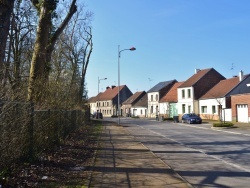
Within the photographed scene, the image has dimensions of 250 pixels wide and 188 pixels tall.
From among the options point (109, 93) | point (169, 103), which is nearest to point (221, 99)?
point (169, 103)

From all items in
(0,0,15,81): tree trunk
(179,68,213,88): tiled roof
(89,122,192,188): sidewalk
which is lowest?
(89,122,192,188): sidewalk

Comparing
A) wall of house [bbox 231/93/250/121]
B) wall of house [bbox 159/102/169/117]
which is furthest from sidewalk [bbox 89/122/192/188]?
wall of house [bbox 159/102/169/117]

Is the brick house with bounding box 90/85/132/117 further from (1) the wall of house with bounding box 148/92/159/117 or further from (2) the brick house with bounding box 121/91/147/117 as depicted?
(1) the wall of house with bounding box 148/92/159/117

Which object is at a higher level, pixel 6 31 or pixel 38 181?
pixel 6 31

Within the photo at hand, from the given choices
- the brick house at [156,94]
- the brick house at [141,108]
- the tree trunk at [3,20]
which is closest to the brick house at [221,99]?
the brick house at [156,94]

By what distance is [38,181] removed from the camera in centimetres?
816

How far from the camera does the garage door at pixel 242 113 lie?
44263 millimetres

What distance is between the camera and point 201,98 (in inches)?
2448

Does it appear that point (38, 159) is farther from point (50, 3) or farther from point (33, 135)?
point (50, 3)

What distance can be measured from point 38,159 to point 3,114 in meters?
3.60

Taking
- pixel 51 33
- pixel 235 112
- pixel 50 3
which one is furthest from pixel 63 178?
pixel 235 112

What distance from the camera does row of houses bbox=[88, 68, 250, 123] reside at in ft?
155

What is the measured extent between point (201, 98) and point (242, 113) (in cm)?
1709

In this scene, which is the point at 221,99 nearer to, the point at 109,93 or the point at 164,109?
the point at 164,109
